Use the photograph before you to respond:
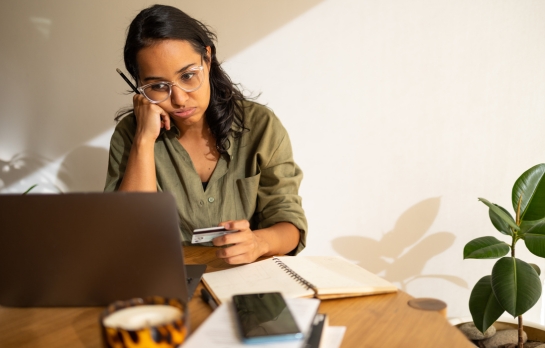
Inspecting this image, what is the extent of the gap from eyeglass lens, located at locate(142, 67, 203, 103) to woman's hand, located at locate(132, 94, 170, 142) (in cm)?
6

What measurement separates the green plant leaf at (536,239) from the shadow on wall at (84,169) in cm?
170

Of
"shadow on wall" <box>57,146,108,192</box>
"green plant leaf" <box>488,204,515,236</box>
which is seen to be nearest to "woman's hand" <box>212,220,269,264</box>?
"green plant leaf" <box>488,204,515,236</box>

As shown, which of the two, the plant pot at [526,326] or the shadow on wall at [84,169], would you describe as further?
the shadow on wall at [84,169]

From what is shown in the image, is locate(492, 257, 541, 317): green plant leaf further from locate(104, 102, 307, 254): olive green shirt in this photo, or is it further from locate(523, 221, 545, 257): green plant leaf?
locate(104, 102, 307, 254): olive green shirt

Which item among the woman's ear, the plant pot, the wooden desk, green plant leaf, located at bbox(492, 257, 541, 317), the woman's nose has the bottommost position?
the plant pot

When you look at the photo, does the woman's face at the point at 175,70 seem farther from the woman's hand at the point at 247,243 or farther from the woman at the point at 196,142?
the woman's hand at the point at 247,243

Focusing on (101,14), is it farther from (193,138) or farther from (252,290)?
(252,290)

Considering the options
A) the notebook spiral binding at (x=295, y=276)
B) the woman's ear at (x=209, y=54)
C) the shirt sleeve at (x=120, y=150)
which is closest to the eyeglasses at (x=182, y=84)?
the woman's ear at (x=209, y=54)

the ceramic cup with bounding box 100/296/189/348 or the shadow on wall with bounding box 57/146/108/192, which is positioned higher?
the ceramic cup with bounding box 100/296/189/348

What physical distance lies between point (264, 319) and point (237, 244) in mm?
366

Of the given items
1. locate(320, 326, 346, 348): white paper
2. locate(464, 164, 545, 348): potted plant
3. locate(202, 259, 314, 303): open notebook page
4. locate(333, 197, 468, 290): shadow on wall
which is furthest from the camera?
locate(333, 197, 468, 290): shadow on wall

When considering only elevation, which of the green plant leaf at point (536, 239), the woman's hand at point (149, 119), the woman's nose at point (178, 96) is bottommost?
the green plant leaf at point (536, 239)

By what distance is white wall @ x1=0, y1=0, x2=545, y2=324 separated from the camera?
1819mm

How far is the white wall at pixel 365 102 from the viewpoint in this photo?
182 cm
